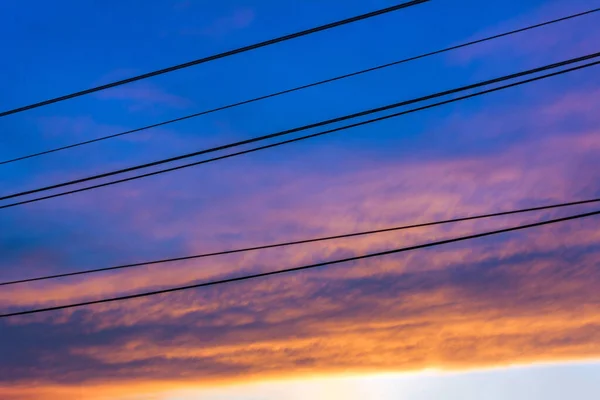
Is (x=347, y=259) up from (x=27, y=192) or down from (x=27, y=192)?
down

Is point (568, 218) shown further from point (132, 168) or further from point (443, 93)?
point (132, 168)

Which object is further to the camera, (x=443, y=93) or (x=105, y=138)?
(x=105, y=138)

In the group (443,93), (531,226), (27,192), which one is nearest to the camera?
(443,93)

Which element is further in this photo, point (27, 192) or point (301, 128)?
point (27, 192)

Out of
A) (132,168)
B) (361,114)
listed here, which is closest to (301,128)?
(361,114)

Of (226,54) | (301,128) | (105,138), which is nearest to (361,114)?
(301,128)

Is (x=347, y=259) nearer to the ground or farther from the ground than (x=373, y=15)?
nearer to the ground

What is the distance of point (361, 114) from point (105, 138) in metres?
7.03

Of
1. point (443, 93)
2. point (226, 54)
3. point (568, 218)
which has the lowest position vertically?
point (568, 218)

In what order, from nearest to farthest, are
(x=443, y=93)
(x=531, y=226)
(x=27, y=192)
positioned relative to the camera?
(x=443, y=93)
(x=531, y=226)
(x=27, y=192)

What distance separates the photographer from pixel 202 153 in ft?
62.5

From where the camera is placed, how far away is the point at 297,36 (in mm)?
18125

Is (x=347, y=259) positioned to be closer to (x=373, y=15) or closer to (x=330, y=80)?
(x=330, y=80)

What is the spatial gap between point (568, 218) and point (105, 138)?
11.0 metres
